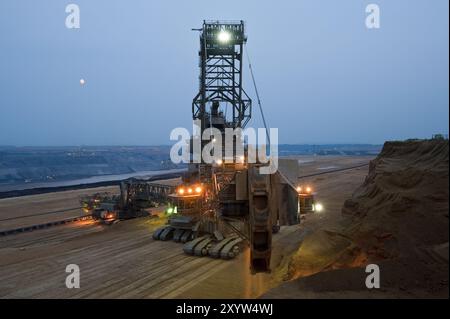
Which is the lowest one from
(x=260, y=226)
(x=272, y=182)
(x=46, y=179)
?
(x=46, y=179)

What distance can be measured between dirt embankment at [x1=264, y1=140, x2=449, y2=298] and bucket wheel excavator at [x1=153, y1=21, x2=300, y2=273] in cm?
198

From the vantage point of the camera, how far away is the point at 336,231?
13250mm

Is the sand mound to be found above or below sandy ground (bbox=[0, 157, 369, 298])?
above

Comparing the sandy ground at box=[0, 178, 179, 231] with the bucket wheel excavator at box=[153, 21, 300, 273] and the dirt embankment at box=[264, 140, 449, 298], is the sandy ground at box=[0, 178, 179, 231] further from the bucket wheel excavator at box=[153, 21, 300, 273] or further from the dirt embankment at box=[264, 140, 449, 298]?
the dirt embankment at box=[264, 140, 449, 298]

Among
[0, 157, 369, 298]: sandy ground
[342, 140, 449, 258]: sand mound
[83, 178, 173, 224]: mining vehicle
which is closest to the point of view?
[342, 140, 449, 258]: sand mound

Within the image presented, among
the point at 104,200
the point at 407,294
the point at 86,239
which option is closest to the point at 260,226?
the point at 407,294

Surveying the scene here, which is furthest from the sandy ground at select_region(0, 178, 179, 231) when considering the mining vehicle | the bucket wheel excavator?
the bucket wheel excavator

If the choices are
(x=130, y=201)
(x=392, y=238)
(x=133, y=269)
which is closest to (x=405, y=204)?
(x=392, y=238)

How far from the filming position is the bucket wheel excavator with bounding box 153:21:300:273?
809cm

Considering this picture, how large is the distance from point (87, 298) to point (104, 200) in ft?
68.2

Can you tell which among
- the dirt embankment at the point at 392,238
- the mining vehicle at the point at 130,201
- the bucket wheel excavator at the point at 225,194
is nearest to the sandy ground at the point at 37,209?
the mining vehicle at the point at 130,201

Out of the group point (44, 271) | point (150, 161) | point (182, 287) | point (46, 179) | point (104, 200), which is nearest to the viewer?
point (182, 287)

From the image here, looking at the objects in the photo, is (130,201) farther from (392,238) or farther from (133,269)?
(392,238)
